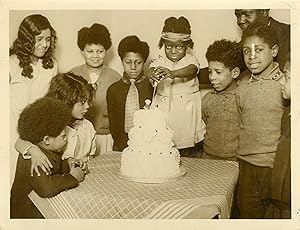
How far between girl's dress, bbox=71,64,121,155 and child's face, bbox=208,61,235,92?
18 centimetres

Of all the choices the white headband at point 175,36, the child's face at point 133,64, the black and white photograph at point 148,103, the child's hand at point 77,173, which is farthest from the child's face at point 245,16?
the child's hand at point 77,173

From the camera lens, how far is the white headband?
3.67 ft

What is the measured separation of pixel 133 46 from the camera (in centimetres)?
112

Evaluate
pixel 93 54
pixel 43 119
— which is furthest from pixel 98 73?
pixel 43 119

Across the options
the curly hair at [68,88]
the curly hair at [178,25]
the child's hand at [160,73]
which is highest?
the curly hair at [178,25]

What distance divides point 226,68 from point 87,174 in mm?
342

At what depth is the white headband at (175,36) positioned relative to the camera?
1118mm

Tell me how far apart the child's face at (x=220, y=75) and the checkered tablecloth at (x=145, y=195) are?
151 millimetres

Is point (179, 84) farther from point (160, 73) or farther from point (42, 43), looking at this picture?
point (42, 43)

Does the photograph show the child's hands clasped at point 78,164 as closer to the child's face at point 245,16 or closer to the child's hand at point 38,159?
the child's hand at point 38,159

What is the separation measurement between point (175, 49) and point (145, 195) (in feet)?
0.95

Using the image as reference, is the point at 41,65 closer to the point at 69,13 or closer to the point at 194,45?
the point at 69,13

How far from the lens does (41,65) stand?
113cm
